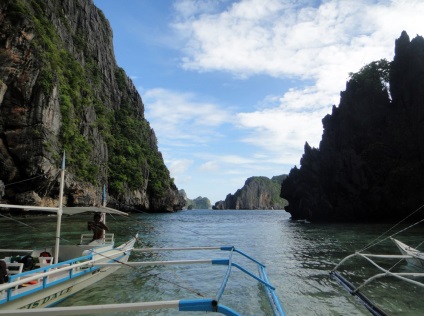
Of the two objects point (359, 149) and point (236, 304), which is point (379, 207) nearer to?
point (359, 149)

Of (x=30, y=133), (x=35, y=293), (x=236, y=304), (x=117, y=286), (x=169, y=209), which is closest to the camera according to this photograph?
(x=35, y=293)

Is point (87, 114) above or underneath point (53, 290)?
above

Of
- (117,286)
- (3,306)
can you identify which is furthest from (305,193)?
(3,306)

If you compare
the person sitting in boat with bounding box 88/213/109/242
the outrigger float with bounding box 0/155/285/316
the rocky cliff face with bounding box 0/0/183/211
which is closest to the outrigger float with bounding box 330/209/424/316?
the outrigger float with bounding box 0/155/285/316

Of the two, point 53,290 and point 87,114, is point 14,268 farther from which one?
point 87,114

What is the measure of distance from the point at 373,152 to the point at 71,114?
193 ft

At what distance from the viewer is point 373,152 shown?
197 ft

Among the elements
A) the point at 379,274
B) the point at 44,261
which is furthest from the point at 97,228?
the point at 379,274

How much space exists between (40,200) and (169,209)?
60352 mm

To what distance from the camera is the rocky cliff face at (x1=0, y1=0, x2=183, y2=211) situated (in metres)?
44.0

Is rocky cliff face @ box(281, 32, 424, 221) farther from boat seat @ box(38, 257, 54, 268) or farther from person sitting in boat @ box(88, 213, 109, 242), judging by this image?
boat seat @ box(38, 257, 54, 268)

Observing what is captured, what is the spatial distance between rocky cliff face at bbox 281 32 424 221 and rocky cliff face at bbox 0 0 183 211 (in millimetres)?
45029

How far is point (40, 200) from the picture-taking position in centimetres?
4650

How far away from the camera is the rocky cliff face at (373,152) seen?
55531 millimetres
